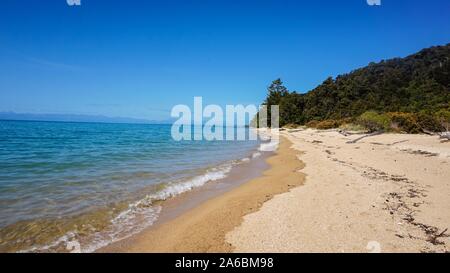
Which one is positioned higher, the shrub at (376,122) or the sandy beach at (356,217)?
the shrub at (376,122)

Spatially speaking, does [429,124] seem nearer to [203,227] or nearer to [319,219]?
[319,219]

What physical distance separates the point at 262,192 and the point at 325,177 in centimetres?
269

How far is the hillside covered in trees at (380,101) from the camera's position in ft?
94.6

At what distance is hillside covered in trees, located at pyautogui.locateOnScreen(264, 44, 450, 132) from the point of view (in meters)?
28.8

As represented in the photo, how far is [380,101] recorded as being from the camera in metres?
51.7

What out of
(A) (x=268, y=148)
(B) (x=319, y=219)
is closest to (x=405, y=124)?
(A) (x=268, y=148)

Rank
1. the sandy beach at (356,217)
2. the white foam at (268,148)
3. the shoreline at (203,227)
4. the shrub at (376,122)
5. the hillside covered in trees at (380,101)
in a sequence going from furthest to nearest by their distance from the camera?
the hillside covered in trees at (380,101)
the shrub at (376,122)
the white foam at (268,148)
the shoreline at (203,227)
the sandy beach at (356,217)

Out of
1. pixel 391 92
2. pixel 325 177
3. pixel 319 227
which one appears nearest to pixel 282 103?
pixel 391 92

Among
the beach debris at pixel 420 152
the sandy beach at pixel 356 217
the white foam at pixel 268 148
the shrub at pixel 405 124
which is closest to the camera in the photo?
the sandy beach at pixel 356 217

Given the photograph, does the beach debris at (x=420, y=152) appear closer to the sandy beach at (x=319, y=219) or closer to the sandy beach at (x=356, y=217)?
the sandy beach at (x=356, y=217)

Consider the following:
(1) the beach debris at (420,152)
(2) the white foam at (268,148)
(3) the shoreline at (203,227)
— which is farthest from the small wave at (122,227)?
(2) the white foam at (268,148)

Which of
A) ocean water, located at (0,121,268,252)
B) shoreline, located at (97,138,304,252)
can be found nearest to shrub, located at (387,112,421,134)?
ocean water, located at (0,121,268,252)

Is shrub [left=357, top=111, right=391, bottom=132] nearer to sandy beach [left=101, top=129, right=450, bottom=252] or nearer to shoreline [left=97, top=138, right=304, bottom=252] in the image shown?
sandy beach [left=101, top=129, right=450, bottom=252]
